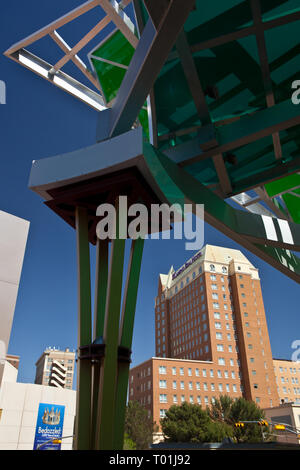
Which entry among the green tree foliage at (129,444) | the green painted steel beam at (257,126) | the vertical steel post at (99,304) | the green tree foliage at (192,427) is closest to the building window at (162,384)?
the green tree foliage at (192,427)

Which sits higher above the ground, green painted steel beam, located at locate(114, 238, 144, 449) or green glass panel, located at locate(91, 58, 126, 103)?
green glass panel, located at locate(91, 58, 126, 103)

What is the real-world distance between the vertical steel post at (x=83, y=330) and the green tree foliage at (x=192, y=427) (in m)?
52.1

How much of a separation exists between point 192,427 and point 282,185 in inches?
1860

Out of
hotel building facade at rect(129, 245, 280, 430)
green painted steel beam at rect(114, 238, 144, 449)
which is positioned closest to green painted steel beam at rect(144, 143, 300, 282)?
green painted steel beam at rect(114, 238, 144, 449)

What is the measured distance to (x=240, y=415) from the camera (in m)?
57.2

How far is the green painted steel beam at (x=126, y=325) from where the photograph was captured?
7.08 metres

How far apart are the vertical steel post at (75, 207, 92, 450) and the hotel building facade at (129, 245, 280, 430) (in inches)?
2611

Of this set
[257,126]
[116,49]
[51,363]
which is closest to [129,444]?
[116,49]

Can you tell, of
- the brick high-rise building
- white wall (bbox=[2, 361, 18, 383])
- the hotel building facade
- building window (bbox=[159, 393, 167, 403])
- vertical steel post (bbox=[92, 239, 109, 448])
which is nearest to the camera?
vertical steel post (bbox=[92, 239, 109, 448])

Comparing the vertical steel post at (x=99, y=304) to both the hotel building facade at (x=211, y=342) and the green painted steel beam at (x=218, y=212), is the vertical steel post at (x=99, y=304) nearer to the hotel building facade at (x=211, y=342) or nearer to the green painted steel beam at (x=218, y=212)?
the green painted steel beam at (x=218, y=212)

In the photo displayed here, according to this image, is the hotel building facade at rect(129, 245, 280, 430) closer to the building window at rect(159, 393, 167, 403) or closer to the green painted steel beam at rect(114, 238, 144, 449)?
the building window at rect(159, 393, 167, 403)

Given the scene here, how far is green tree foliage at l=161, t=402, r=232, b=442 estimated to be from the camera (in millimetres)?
52312

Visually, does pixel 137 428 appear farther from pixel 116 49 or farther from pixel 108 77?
pixel 116 49

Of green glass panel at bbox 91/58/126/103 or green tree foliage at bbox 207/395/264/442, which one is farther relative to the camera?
green tree foliage at bbox 207/395/264/442
